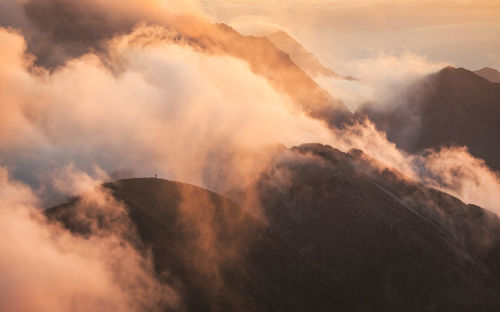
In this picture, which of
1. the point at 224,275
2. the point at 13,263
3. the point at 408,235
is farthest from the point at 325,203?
the point at 13,263

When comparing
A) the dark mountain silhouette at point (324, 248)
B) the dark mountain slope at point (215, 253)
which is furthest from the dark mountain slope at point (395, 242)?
the dark mountain slope at point (215, 253)

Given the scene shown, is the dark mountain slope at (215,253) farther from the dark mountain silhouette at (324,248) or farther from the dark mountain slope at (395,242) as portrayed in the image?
the dark mountain slope at (395,242)

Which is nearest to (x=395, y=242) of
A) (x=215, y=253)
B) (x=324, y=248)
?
(x=324, y=248)

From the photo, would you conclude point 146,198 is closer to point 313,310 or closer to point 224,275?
point 224,275

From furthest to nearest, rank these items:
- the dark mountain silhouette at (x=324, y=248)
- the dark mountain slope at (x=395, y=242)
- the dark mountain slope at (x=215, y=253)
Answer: the dark mountain slope at (x=395, y=242) → the dark mountain silhouette at (x=324, y=248) → the dark mountain slope at (x=215, y=253)

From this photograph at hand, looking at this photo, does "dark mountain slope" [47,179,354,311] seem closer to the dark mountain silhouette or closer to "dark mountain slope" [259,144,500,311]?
the dark mountain silhouette

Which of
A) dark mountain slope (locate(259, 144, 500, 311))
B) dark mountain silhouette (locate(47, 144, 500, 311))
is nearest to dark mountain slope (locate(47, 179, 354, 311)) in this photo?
dark mountain silhouette (locate(47, 144, 500, 311))
